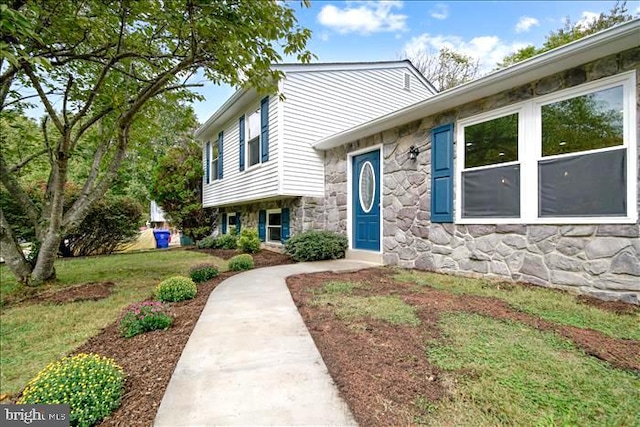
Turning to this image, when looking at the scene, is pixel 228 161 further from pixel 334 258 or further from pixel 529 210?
pixel 529 210

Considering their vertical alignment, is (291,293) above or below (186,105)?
below

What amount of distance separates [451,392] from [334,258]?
17.5ft

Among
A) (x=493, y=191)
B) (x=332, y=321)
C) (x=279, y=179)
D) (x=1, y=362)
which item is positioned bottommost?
(x=1, y=362)

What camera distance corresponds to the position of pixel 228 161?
1043cm

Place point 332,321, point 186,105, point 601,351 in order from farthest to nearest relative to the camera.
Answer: point 186,105
point 332,321
point 601,351

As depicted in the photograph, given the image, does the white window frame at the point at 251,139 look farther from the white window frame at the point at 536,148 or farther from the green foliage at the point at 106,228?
the white window frame at the point at 536,148

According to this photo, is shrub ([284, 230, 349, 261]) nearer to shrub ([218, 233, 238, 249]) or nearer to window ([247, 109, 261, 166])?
window ([247, 109, 261, 166])

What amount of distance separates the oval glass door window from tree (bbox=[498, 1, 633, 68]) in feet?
29.9

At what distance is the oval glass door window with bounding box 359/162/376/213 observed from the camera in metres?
6.68

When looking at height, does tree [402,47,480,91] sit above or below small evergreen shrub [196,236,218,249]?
above

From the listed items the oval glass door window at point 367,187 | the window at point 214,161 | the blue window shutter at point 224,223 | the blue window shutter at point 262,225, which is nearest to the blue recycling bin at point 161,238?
the blue window shutter at point 224,223

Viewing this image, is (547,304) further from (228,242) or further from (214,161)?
(214,161)

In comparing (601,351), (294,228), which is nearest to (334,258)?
(294,228)

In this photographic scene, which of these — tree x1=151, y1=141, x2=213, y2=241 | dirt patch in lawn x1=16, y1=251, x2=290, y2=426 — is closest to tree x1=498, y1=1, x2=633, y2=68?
tree x1=151, y1=141, x2=213, y2=241
